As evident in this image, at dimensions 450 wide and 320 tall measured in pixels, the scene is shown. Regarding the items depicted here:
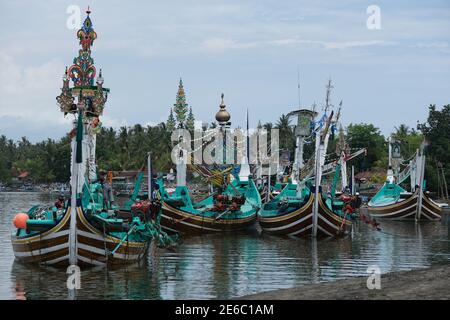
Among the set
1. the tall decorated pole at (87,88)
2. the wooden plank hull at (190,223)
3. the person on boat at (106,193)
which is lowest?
the wooden plank hull at (190,223)

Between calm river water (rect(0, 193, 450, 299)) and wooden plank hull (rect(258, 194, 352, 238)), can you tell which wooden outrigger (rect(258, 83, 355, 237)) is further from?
calm river water (rect(0, 193, 450, 299))

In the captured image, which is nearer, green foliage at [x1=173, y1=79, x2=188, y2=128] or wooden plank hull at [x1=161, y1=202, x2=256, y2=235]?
wooden plank hull at [x1=161, y1=202, x2=256, y2=235]

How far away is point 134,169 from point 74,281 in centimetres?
9109

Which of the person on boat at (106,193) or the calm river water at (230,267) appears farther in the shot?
the person on boat at (106,193)

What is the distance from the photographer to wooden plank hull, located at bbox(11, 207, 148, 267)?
961 inches

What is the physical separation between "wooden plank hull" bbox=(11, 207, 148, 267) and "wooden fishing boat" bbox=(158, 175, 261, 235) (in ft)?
40.4

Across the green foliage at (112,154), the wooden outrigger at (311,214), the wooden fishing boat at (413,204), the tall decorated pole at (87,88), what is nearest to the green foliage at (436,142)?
the wooden fishing boat at (413,204)

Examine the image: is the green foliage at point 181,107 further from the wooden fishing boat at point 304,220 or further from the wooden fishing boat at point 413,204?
the wooden fishing boat at point 413,204

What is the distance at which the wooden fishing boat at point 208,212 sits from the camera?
39.0 meters

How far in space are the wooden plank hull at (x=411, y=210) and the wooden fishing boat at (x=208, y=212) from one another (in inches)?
581

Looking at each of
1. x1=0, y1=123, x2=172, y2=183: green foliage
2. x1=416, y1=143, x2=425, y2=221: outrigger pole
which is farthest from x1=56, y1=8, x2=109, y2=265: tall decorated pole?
x1=0, y1=123, x2=172, y2=183: green foliage

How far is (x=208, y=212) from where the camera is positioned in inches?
1629

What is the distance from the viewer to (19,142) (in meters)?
177
